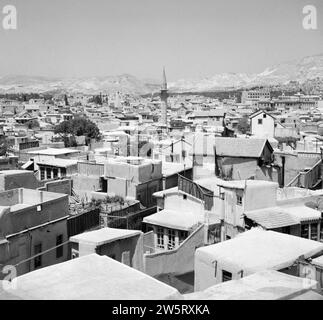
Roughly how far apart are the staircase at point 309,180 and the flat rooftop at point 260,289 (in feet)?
36.5

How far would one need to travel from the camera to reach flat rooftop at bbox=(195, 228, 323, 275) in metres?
9.18

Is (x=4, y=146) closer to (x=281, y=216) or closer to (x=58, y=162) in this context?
(x=58, y=162)

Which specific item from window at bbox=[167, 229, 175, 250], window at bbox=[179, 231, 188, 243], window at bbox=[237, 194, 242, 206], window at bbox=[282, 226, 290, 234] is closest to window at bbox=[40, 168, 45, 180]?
window at bbox=[167, 229, 175, 250]

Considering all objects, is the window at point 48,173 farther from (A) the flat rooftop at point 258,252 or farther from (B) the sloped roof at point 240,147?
(A) the flat rooftop at point 258,252

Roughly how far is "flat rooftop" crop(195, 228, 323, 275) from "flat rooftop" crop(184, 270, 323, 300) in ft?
4.48

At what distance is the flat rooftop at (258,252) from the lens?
9.18 metres

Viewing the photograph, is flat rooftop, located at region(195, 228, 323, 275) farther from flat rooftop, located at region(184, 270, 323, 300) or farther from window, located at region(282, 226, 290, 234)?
window, located at region(282, 226, 290, 234)

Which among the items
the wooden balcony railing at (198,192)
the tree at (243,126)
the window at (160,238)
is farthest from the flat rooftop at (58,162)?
the tree at (243,126)

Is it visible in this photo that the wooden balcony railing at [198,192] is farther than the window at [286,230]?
Yes

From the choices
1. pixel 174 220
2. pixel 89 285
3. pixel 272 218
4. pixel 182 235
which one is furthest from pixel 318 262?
pixel 174 220

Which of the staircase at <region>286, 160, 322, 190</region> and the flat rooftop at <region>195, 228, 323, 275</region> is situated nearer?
the flat rooftop at <region>195, 228, 323, 275</region>

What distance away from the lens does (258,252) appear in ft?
32.3

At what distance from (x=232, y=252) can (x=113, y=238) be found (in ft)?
9.62
